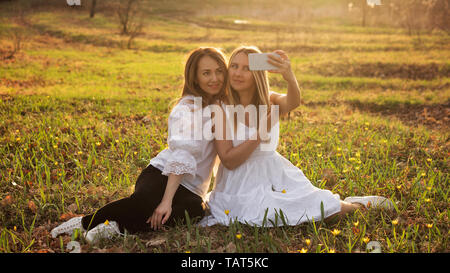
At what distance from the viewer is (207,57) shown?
2471mm

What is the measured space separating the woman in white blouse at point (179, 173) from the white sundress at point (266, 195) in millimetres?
149

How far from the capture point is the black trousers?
233cm

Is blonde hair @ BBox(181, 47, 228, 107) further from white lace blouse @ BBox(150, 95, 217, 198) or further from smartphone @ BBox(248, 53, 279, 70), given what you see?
smartphone @ BBox(248, 53, 279, 70)

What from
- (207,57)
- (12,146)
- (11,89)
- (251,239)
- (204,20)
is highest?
(204,20)

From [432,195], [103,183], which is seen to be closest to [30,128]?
[103,183]

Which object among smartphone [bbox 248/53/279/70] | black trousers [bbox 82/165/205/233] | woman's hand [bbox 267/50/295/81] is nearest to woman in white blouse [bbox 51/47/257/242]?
black trousers [bbox 82/165/205/233]

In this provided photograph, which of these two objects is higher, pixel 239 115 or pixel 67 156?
pixel 239 115

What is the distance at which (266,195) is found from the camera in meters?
2.48

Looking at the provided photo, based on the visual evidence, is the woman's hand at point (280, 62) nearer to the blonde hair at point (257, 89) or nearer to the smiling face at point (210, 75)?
the blonde hair at point (257, 89)

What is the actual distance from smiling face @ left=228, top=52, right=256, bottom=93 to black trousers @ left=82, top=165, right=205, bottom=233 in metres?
0.85

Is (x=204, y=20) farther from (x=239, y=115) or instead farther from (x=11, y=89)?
(x=239, y=115)

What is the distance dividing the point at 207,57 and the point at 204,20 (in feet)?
84.5

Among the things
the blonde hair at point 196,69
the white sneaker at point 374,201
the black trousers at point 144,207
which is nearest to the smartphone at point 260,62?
the blonde hair at point 196,69

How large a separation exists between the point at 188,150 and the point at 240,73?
0.66 metres
